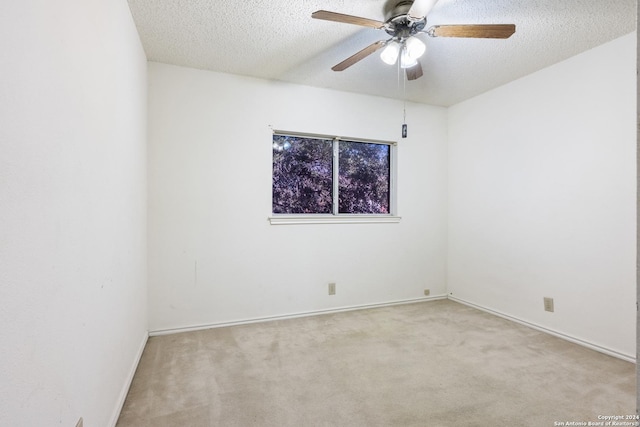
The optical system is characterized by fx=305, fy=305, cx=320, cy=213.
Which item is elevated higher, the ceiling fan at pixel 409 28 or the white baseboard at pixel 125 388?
the ceiling fan at pixel 409 28

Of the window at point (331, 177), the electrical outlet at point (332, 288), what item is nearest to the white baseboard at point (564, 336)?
the window at point (331, 177)

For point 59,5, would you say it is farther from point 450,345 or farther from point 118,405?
point 450,345

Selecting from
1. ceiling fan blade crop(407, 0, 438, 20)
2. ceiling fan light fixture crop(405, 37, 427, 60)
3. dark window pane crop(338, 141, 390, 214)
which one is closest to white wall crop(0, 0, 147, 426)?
ceiling fan blade crop(407, 0, 438, 20)

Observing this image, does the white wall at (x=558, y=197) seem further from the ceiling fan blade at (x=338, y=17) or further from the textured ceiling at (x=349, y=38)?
the ceiling fan blade at (x=338, y=17)

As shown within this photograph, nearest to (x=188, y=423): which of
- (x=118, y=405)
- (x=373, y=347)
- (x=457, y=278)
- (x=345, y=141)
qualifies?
(x=118, y=405)

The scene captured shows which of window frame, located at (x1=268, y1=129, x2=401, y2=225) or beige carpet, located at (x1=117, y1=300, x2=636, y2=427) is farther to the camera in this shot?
window frame, located at (x1=268, y1=129, x2=401, y2=225)

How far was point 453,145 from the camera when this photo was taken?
3973 mm

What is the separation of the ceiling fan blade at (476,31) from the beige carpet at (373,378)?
7.21 feet

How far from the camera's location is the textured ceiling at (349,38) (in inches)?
80.7

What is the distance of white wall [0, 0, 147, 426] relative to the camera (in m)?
0.77

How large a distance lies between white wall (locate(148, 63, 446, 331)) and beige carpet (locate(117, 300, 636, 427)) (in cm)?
41

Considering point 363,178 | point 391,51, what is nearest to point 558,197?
point 363,178

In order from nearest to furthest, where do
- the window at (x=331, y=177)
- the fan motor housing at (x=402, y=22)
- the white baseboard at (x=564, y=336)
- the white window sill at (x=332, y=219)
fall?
the fan motor housing at (x=402, y=22) → the white baseboard at (x=564, y=336) → the white window sill at (x=332, y=219) → the window at (x=331, y=177)

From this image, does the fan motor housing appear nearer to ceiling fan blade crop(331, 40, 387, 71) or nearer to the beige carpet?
ceiling fan blade crop(331, 40, 387, 71)
